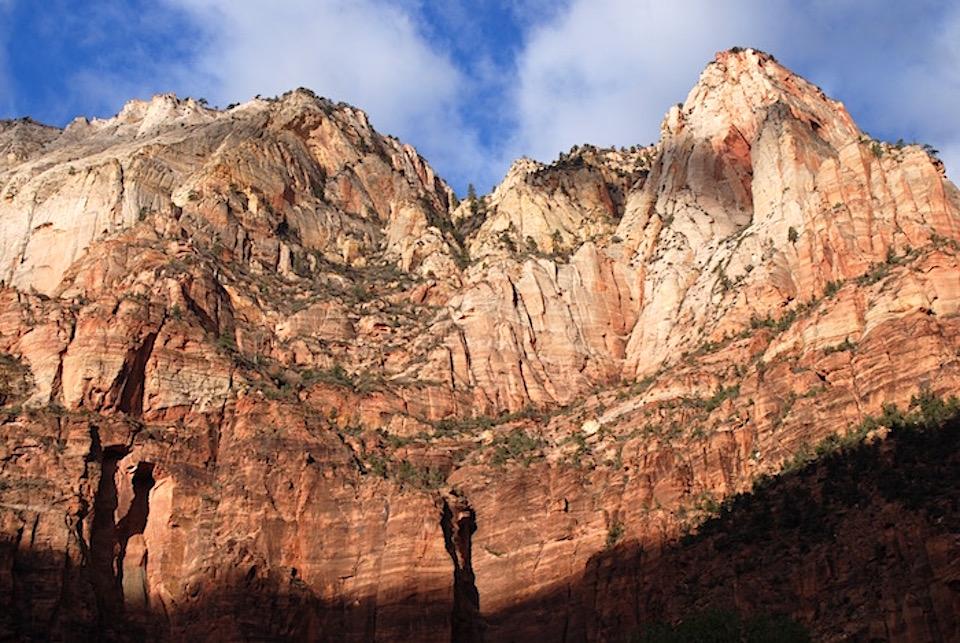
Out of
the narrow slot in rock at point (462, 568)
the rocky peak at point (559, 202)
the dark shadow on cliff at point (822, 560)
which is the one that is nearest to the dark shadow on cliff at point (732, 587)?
the dark shadow on cliff at point (822, 560)

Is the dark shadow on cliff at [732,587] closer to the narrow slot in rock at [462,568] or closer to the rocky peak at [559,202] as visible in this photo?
the narrow slot in rock at [462,568]

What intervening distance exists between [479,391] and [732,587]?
950 inches

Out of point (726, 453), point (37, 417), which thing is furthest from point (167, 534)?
point (726, 453)

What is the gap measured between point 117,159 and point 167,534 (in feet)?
114

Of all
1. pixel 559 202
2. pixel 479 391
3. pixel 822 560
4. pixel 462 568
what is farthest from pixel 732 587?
pixel 559 202

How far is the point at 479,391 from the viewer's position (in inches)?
3086

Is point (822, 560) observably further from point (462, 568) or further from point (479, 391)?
point (479, 391)

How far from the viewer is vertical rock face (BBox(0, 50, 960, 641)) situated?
201 feet

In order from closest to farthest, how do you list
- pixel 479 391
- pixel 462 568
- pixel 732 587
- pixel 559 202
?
pixel 732 587 → pixel 462 568 → pixel 479 391 → pixel 559 202

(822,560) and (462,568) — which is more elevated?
(462,568)

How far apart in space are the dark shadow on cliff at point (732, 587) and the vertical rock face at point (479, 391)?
15 cm

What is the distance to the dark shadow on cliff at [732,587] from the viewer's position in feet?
168

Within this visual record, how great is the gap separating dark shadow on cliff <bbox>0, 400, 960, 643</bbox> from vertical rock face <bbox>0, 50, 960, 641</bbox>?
148mm

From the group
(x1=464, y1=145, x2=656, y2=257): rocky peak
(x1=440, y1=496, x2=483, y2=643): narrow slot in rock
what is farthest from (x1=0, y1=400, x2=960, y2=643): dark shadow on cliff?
(x1=464, y1=145, x2=656, y2=257): rocky peak
